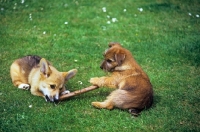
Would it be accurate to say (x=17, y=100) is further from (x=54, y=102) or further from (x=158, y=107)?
(x=158, y=107)

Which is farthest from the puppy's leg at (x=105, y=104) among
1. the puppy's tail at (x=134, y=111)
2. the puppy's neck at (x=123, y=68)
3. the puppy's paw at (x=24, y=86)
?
the puppy's paw at (x=24, y=86)

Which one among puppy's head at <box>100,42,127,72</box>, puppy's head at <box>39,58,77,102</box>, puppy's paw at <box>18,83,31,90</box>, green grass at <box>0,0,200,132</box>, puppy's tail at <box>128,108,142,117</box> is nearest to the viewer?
green grass at <box>0,0,200,132</box>

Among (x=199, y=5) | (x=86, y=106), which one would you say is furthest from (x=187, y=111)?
(x=199, y=5)

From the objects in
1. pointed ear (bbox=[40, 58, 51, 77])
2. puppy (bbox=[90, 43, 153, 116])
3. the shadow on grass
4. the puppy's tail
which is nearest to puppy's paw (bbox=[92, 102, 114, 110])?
puppy (bbox=[90, 43, 153, 116])

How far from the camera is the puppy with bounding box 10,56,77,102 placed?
625 cm

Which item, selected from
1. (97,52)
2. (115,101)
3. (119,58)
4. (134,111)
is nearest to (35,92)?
(115,101)

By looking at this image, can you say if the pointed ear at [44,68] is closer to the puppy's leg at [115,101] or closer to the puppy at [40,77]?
the puppy at [40,77]

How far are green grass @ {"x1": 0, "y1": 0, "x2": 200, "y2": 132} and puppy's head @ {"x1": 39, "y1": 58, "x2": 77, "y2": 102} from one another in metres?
0.19

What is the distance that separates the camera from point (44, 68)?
20.9ft

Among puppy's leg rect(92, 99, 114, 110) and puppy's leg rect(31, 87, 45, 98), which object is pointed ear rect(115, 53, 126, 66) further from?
puppy's leg rect(31, 87, 45, 98)

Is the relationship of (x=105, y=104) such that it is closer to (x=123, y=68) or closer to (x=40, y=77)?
(x=123, y=68)

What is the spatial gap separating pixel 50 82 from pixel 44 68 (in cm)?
32

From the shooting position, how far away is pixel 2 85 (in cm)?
686

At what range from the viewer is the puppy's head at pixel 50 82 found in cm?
619
